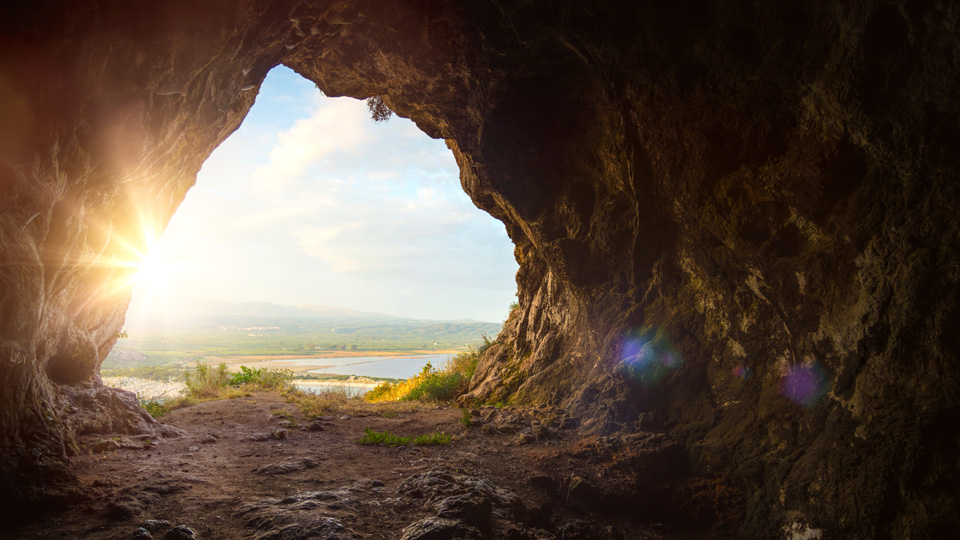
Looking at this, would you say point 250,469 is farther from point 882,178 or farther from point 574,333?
point 882,178

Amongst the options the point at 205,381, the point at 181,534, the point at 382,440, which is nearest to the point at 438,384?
the point at 382,440

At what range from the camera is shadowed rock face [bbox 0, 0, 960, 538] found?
3.49 m

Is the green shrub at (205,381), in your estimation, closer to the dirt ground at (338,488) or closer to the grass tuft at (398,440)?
the dirt ground at (338,488)

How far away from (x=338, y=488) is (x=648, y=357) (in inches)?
195

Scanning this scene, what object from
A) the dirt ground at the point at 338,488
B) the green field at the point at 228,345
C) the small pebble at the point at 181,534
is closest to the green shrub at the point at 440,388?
the green field at the point at 228,345

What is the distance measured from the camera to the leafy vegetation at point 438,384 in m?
12.6

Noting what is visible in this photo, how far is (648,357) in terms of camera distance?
6.76 metres

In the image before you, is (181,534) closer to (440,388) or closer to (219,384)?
(440,388)

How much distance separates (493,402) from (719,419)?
18.5 feet

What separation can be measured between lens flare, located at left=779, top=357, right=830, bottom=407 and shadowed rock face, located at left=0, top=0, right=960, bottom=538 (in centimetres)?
3

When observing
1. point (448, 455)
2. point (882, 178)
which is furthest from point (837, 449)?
point (448, 455)

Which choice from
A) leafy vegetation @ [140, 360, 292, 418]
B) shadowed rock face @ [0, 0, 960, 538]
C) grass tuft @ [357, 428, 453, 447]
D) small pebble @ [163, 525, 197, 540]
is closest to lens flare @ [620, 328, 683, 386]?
shadowed rock face @ [0, 0, 960, 538]

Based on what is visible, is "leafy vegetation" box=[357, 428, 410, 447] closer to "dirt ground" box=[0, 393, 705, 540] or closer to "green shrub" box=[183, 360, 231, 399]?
"dirt ground" box=[0, 393, 705, 540]

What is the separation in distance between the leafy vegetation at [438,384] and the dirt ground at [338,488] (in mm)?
4450
